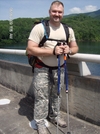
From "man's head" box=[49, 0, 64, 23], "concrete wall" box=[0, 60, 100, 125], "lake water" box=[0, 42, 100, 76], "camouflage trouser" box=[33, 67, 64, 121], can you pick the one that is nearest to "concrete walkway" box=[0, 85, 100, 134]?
"concrete wall" box=[0, 60, 100, 125]

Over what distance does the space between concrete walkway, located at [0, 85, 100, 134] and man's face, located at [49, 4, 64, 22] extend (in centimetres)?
166

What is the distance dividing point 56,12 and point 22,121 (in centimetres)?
190

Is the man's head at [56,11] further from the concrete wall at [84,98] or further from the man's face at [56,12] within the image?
the concrete wall at [84,98]

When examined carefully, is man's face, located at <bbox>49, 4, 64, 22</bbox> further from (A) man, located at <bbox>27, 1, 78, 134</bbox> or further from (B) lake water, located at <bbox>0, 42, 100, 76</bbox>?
(B) lake water, located at <bbox>0, 42, 100, 76</bbox>


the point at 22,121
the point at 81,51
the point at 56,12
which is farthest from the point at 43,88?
the point at 81,51

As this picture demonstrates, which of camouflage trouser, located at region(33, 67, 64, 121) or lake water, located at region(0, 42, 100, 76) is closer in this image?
camouflage trouser, located at region(33, 67, 64, 121)

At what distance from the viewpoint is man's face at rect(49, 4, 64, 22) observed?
8.22 ft

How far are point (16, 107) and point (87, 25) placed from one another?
218 ft

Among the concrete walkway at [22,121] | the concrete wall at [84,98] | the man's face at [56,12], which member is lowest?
the concrete walkway at [22,121]

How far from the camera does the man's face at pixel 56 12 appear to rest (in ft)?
8.22

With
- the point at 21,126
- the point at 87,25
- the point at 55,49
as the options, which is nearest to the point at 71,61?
the point at 55,49

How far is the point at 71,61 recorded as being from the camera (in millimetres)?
3113

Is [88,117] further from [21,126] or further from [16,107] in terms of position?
[16,107]

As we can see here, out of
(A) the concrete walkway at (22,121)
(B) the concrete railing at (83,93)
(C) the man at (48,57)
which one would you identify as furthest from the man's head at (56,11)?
(A) the concrete walkway at (22,121)
